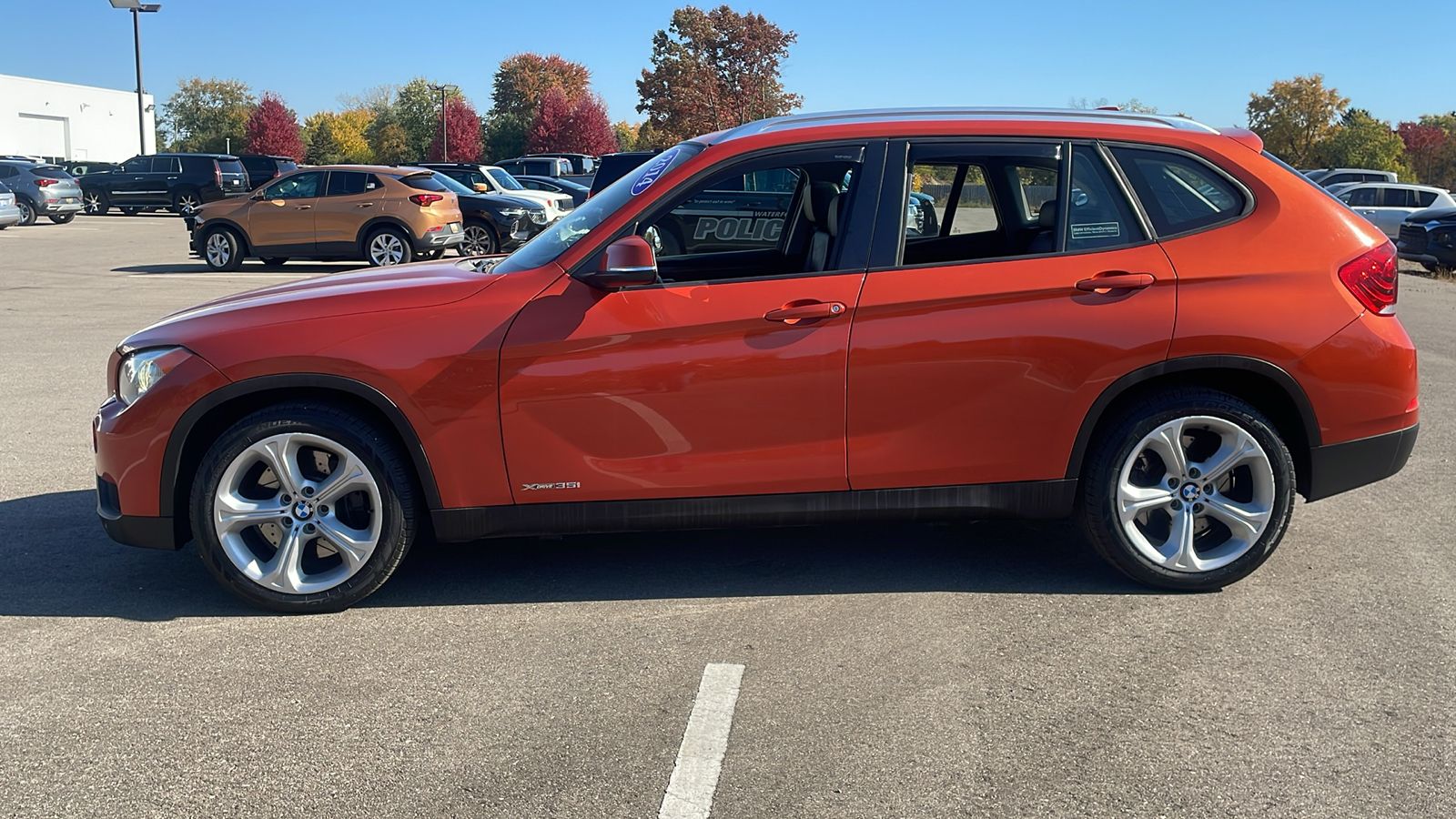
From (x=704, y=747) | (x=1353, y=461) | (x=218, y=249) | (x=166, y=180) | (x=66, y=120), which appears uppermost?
(x=66, y=120)

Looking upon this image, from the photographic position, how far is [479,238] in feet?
70.8

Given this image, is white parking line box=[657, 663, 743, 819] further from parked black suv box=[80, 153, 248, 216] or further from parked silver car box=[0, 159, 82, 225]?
parked black suv box=[80, 153, 248, 216]

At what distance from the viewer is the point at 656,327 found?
13.9 feet

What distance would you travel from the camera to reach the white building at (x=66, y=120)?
7462 centimetres

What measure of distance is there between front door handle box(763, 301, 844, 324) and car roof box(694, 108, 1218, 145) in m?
0.73

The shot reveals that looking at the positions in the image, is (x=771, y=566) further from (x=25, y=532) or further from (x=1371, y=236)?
(x=25, y=532)

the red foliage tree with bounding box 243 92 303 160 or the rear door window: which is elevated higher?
the red foliage tree with bounding box 243 92 303 160

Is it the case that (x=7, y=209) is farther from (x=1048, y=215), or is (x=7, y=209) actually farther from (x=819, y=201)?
(x=1048, y=215)

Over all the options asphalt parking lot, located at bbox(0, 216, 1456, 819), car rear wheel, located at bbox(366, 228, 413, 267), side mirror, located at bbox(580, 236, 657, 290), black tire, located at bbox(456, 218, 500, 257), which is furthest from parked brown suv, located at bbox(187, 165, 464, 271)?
side mirror, located at bbox(580, 236, 657, 290)

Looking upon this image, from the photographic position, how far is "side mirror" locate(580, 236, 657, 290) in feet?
13.6

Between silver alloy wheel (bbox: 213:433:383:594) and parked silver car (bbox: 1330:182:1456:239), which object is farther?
parked silver car (bbox: 1330:182:1456:239)

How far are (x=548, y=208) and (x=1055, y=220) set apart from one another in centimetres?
1991

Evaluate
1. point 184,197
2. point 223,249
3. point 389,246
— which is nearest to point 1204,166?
point 389,246

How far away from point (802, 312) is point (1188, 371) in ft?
4.95
